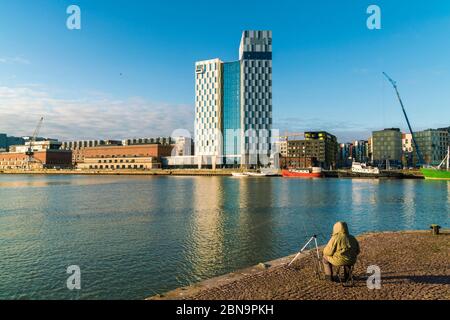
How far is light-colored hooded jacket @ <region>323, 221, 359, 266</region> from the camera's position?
13031 millimetres

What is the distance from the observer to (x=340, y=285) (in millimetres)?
13281

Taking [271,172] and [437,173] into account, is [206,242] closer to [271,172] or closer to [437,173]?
[437,173]

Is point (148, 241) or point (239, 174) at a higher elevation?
point (148, 241)

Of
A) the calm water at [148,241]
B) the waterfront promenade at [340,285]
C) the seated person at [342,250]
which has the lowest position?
the calm water at [148,241]

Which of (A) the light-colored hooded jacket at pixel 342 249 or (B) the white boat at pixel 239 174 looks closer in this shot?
(A) the light-colored hooded jacket at pixel 342 249

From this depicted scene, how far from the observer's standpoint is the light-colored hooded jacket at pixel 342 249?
13.0 meters

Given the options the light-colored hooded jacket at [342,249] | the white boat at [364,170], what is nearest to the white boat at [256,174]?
the white boat at [364,170]

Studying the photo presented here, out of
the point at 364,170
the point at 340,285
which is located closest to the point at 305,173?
the point at 364,170

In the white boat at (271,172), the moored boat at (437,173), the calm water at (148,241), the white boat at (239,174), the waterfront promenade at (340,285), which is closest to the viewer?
the waterfront promenade at (340,285)

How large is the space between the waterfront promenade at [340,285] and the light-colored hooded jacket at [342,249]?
3.31ft

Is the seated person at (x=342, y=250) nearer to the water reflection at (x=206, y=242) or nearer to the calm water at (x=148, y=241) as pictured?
the calm water at (x=148, y=241)

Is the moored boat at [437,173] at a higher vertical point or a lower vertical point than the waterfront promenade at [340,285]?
lower

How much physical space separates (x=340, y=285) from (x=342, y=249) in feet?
4.98
